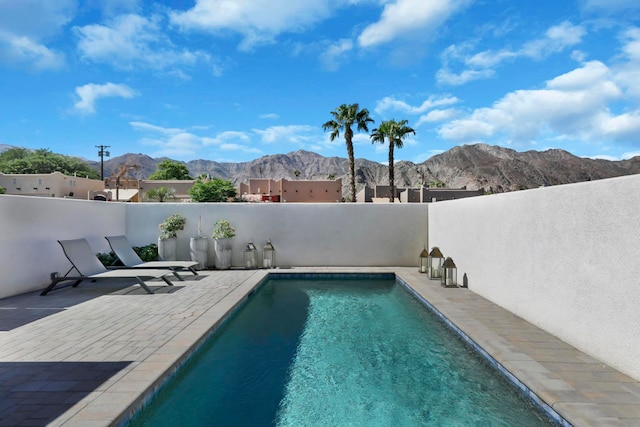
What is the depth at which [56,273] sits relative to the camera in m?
7.91

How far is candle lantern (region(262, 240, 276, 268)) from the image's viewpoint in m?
10.8

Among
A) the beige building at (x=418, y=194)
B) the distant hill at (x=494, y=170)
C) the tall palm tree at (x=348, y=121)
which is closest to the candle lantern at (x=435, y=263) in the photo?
the tall palm tree at (x=348, y=121)

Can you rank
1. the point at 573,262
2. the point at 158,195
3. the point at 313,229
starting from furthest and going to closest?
the point at 158,195 < the point at 313,229 < the point at 573,262

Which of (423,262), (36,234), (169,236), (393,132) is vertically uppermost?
(393,132)

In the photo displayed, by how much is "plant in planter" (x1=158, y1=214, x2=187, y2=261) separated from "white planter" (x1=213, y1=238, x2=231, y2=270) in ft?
3.89

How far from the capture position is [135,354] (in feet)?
13.5

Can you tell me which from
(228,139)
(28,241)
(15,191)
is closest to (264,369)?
(28,241)

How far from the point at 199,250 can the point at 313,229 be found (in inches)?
131

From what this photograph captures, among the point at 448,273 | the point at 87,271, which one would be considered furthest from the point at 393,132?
the point at 87,271

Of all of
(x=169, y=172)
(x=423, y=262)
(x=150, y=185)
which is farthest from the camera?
(x=169, y=172)

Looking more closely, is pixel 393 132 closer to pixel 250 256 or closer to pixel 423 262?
pixel 423 262

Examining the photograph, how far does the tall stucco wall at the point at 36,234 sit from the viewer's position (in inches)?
272

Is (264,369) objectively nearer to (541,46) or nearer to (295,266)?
(295,266)

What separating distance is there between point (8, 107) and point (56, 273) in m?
83.7
